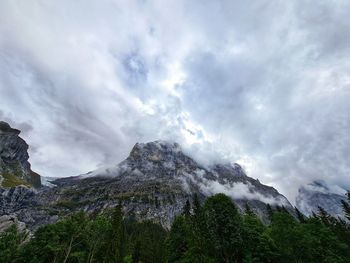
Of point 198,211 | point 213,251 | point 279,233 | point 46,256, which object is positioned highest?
point 198,211

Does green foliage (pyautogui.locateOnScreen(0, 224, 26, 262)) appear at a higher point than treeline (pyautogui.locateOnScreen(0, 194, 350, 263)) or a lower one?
lower

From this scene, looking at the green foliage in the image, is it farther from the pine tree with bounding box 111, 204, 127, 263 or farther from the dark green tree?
the dark green tree

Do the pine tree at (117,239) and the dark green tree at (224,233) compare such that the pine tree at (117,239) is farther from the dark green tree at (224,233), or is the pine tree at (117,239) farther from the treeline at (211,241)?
the dark green tree at (224,233)

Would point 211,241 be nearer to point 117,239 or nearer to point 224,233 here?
point 224,233

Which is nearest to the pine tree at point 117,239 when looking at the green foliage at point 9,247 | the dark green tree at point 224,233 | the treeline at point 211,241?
the treeline at point 211,241

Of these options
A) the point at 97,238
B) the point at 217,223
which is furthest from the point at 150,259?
the point at 217,223

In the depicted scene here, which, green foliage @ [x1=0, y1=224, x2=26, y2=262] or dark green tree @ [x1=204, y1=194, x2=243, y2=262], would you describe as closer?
green foliage @ [x1=0, y1=224, x2=26, y2=262]

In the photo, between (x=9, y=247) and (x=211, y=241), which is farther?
(x=211, y=241)

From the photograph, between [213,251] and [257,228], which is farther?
[257,228]

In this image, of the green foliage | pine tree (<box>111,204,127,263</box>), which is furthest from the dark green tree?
the green foliage

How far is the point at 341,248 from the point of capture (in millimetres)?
56156

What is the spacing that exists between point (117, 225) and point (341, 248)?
59.1 meters

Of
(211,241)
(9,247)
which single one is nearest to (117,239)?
(9,247)

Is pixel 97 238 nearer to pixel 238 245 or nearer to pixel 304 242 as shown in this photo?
pixel 238 245
